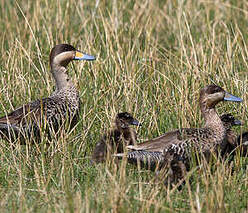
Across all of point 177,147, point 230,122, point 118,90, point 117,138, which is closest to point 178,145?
point 177,147

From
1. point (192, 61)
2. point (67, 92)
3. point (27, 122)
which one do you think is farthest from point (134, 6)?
point (27, 122)

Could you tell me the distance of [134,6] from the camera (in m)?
8.63

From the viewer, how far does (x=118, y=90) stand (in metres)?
6.70

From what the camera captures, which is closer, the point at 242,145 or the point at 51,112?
the point at 242,145

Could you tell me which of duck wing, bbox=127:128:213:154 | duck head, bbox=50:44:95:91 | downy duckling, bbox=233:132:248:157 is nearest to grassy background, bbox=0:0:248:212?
downy duckling, bbox=233:132:248:157

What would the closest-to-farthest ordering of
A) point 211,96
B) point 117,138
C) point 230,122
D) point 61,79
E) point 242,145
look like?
point 117,138, point 242,145, point 211,96, point 230,122, point 61,79

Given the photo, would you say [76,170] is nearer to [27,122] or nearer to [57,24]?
[27,122]

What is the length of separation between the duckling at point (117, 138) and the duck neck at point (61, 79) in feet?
3.25

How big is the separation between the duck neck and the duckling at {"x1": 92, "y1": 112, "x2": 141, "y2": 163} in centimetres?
99

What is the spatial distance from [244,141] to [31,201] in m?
2.01

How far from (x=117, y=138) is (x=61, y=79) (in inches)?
50.3

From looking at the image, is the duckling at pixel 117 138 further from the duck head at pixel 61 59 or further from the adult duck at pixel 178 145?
the duck head at pixel 61 59

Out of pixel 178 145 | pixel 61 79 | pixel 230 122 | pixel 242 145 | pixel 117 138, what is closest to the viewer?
pixel 178 145

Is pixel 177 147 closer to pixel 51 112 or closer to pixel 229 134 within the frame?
pixel 229 134
